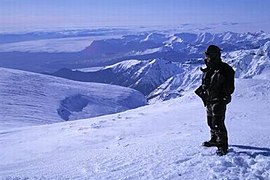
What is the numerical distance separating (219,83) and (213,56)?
0.59m

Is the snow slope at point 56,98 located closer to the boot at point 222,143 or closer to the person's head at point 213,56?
the boot at point 222,143

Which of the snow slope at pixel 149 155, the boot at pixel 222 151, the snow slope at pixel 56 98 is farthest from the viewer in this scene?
the snow slope at pixel 56 98

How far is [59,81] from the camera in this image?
11806cm

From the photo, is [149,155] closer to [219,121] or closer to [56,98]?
[219,121]

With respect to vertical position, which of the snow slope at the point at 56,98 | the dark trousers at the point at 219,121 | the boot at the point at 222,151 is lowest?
the boot at the point at 222,151

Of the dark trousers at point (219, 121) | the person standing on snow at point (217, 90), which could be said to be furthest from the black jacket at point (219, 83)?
the dark trousers at point (219, 121)

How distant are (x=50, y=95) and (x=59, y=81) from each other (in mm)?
23938

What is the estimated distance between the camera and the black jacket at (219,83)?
327 inches

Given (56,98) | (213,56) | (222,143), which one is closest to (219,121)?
(222,143)

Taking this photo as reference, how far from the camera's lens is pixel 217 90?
8.46 m

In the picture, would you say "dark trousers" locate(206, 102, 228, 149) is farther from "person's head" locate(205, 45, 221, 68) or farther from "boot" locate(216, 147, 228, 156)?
"person's head" locate(205, 45, 221, 68)

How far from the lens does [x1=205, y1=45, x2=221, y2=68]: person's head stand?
8320 mm

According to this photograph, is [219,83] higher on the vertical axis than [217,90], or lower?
higher

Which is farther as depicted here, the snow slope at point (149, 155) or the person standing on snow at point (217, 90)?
the person standing on snow at point (217, 90)
